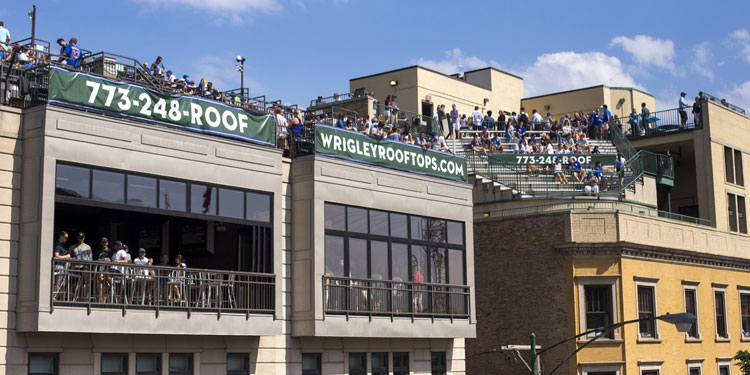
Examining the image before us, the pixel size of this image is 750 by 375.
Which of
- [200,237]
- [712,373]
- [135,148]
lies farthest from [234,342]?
[712,373]

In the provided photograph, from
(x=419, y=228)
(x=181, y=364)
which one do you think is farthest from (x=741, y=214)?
(x=181, y=364)

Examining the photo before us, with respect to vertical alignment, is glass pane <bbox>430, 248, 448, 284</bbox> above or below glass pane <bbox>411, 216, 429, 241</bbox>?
below

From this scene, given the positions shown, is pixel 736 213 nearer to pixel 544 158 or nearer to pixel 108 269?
pixel 544 158

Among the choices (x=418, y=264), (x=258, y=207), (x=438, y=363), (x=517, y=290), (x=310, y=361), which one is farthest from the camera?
(x=517, y=290)

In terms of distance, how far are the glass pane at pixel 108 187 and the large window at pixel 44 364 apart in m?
3.43

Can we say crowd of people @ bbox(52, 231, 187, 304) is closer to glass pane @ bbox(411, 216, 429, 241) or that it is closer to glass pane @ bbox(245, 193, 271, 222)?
glass pane @ bbox(245, 193, 271, 222)

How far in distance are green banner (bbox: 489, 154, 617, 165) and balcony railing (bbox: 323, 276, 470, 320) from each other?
503 inches

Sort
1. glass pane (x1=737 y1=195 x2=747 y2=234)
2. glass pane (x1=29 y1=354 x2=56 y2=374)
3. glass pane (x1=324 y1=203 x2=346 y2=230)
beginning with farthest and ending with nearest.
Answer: glass pane (x1=737 y1=195 x2=747 y2=234) → glass pane (x1=324 y1=203 x2=346 y2=230) → glass pane (x1=29 y1=354 x2=56 y2=374)

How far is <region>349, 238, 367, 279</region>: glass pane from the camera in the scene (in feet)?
89.6

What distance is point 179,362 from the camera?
2330 centimetres

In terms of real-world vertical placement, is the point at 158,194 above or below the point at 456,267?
above

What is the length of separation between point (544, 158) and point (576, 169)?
2139 mm

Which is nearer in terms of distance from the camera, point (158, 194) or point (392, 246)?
point (158, 194)

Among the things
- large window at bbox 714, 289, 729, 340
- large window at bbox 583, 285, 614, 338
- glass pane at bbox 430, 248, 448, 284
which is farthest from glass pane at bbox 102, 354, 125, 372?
large window at bbox 714, 289, 729, 340
